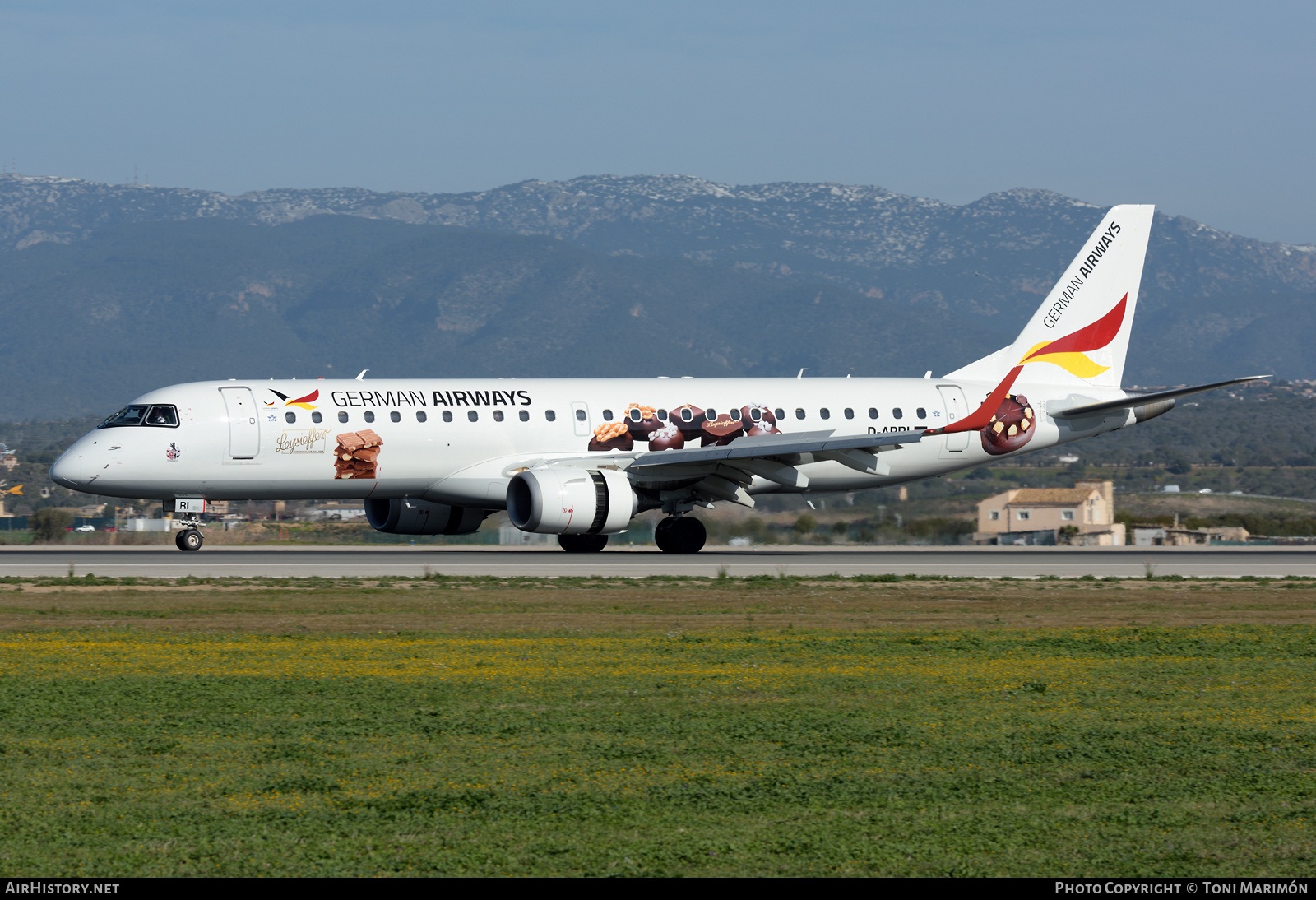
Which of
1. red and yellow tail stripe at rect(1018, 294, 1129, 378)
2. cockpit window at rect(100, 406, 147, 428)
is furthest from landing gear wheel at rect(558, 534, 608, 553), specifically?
red and yellow tail stripe at rect(1018, 294, 1129, 378)

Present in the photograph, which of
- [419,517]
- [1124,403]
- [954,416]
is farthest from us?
[954,416]

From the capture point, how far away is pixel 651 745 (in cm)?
1166

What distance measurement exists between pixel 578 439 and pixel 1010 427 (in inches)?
453

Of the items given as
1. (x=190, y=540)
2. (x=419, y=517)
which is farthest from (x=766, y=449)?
(x=190, y=540)

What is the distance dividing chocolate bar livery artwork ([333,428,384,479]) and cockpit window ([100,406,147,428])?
4228mm

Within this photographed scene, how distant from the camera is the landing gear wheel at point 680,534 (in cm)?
3753

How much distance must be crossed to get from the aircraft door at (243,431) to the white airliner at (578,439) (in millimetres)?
36

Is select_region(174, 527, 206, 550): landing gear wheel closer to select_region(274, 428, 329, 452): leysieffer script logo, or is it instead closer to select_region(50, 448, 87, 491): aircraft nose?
select_region(50, 448, 87, 491): aircraft nose

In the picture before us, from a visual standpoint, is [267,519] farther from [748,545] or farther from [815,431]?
[815,431]

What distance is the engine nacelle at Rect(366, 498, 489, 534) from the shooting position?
37094 mm

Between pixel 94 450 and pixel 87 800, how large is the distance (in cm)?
2526

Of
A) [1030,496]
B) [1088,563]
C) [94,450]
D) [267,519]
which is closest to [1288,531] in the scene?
[1030,496]

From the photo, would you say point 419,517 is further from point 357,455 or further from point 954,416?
point 954,416

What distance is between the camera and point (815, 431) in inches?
1516
